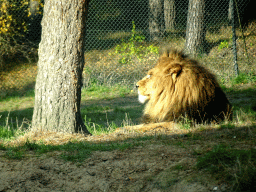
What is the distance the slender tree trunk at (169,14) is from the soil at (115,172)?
10.8m

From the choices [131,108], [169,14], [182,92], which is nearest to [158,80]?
[182,92]

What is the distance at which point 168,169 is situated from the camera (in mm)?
3043

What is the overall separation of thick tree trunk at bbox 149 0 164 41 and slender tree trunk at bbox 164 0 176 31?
0.52m

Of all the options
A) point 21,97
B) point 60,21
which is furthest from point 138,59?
point 60,21

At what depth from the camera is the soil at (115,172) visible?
280cm

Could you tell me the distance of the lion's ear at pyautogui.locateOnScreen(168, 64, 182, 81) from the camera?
15.9 ft

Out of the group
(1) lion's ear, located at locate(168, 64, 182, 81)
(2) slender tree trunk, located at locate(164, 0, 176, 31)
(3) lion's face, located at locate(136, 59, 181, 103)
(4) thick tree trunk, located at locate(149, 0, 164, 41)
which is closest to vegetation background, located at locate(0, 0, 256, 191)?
(4) thick tree trunk, located at locate(149, 0, 164, 41)

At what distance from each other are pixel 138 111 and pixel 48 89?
152 inches

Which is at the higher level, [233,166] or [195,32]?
[195,32]

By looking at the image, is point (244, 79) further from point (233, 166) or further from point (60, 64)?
point (233, 166)

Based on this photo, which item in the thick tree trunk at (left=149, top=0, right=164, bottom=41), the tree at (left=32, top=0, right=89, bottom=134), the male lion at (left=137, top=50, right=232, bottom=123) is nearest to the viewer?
the male lion at (left=137, top=50, right=232, bottom=123)

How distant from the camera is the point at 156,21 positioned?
13.5 m

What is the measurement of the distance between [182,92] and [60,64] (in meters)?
1.96

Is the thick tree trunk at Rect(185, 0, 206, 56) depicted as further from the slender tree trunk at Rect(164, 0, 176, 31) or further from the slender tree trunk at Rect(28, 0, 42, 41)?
the slender tree trunk at Rect(28, 0, 42, 41)
